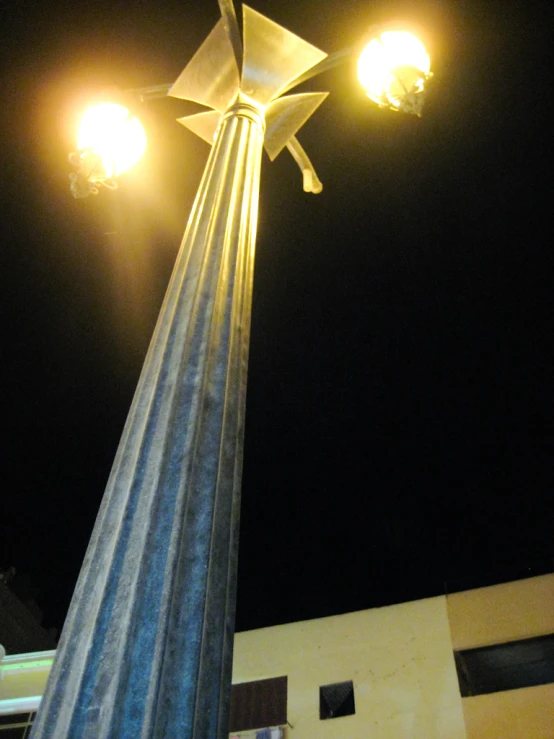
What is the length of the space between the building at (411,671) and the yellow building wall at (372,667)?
0.04 ft

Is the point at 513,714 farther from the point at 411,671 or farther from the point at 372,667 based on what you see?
the point at 372,667

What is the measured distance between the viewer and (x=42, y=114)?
491 centimetres

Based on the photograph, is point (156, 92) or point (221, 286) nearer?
point (221, 286)

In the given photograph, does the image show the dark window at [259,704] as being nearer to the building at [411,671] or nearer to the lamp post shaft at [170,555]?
the building at [411,671]

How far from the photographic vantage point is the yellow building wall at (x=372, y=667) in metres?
7.43

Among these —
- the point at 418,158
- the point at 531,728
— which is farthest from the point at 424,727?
the point at 418,158

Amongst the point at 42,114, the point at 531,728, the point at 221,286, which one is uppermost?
the point at 42,114

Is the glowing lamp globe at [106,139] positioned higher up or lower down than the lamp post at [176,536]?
higher up

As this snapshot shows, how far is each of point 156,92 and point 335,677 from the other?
22.2ft

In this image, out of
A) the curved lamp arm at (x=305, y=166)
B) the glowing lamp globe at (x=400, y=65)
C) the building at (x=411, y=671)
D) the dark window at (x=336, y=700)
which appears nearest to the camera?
the glowing lamp globe at (x=400, y=65)

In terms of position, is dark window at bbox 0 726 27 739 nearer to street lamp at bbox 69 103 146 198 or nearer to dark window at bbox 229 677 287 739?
dark window at bbox 229 677 287 739

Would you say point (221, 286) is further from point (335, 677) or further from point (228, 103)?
point (335, 677)

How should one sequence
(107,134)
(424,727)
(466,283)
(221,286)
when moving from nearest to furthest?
(221,286)
(107,134)
(466,283)
(424,727)

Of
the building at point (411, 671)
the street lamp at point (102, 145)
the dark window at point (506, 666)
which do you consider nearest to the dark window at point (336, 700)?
the building at point (411, 671)
